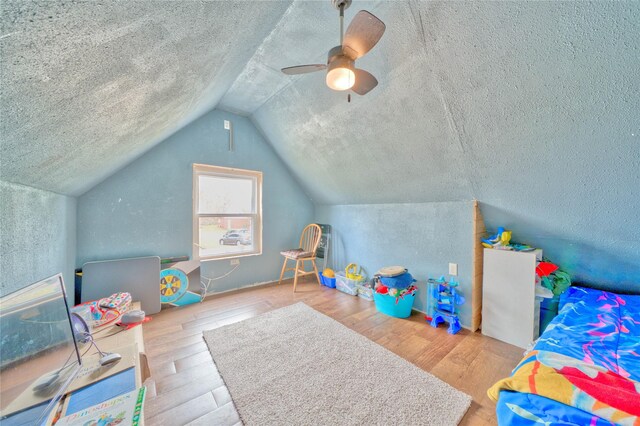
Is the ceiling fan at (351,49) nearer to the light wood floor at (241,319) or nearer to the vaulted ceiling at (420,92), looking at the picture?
the vaulted ceiling at (420,92)

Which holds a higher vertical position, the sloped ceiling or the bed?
the sloped ceiling

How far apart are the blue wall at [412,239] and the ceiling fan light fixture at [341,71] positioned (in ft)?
5.93

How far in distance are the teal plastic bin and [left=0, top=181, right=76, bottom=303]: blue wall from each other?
2784 millimetres

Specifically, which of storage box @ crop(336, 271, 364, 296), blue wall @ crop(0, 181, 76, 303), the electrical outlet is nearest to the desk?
blue wall @ crop(0, 181, 76, 303)

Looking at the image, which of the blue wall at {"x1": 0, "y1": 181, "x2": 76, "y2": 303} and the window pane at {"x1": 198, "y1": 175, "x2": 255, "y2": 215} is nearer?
the blue wall at {"x1": 0, "y1": 181, "x2": 76, "y2": 303}

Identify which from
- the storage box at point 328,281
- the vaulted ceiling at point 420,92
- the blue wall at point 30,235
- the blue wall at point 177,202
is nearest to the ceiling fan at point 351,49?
the vaulted ceiling at point 420,92

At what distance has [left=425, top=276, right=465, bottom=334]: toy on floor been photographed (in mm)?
2308

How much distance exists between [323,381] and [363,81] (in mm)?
2148

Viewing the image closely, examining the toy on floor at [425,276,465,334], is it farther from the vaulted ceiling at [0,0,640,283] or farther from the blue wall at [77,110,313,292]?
the blue wall at [77,110,313,292]

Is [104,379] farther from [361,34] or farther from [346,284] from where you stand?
[346,284]

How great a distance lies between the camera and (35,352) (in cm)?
81

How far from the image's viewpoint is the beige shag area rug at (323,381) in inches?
53.3

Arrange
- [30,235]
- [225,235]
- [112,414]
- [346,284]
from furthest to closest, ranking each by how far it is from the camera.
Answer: [225,235], [346,284], [30,235], [112,414]

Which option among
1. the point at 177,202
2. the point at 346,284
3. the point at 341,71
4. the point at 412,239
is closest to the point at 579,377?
the point at 341,71
